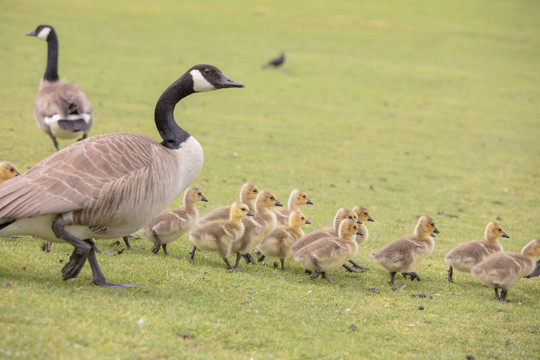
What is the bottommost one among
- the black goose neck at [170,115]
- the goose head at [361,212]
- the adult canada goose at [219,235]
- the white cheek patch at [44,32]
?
the adult canada goose at [219,235]

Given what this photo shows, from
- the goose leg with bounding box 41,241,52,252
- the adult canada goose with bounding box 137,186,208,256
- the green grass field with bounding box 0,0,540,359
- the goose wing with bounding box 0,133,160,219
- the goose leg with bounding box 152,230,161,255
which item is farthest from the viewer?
the goose leg with bounding box 152,230,161,255

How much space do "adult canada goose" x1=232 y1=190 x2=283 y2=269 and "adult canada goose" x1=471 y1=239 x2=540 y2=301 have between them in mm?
2908

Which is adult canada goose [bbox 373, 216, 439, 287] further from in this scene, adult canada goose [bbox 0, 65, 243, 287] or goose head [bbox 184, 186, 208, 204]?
adult canada goose [bbox 0, 65, 243, 287]

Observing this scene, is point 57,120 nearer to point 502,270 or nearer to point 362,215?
point 362,215

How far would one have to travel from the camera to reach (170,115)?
734 cm

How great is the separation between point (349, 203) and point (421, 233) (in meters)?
3.67

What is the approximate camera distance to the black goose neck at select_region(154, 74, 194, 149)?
7.20m

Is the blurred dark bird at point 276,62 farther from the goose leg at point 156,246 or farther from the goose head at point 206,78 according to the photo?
the goose head at point 206,78

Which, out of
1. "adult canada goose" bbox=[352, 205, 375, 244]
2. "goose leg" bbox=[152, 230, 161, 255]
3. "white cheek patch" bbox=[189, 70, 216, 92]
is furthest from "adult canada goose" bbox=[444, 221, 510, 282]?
"white cheek patch" bbox=[189, 70, 216, 92]

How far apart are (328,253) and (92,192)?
10.6 feet

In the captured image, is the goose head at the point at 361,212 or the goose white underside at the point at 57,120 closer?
the goose head at the point at 361,212

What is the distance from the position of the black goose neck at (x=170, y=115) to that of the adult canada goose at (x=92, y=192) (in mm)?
223

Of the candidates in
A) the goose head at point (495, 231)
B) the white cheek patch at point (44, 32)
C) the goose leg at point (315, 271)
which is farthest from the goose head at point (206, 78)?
the white cheek patch at point (44, 32)

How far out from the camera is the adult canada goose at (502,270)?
25.6 ft
